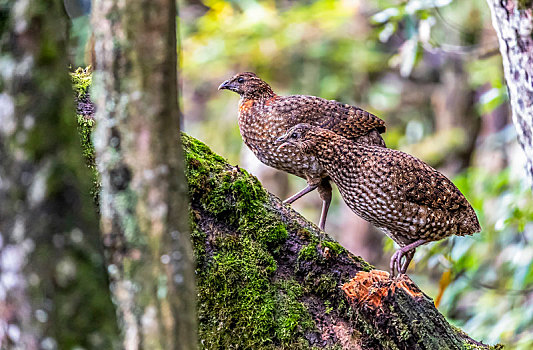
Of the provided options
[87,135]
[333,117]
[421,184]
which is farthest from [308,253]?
[333,117]

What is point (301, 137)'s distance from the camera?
403 centimetres

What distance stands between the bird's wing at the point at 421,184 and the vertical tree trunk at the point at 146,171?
94.7 inches

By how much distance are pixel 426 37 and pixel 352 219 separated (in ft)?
18.0

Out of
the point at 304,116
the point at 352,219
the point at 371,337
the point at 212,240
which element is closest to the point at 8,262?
the point at 212,240

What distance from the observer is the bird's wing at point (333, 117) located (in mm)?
4316

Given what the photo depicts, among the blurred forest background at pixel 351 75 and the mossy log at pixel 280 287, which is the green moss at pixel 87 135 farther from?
the blurred forest background at pixel 351 75

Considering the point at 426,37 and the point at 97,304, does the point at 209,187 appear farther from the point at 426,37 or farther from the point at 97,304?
the point at 426,37

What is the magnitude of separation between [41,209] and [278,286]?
1734 millimetres

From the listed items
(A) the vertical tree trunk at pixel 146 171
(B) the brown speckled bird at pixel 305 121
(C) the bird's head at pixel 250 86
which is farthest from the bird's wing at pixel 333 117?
(A) the vertical tree trunk at pixel 146 171

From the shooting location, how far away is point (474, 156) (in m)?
11.6

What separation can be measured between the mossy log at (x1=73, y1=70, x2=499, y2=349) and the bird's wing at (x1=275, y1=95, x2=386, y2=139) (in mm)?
1169

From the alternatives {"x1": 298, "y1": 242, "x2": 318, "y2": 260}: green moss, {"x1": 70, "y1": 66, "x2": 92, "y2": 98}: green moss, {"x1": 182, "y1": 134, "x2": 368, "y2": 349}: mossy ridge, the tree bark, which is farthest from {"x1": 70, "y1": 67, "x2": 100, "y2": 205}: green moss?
the tree bark

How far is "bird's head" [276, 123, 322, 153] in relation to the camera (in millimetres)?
3955

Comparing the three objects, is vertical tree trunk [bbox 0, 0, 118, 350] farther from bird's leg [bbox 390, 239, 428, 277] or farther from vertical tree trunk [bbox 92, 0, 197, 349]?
bird's leg [bbox 390, 239, 428, 277]
